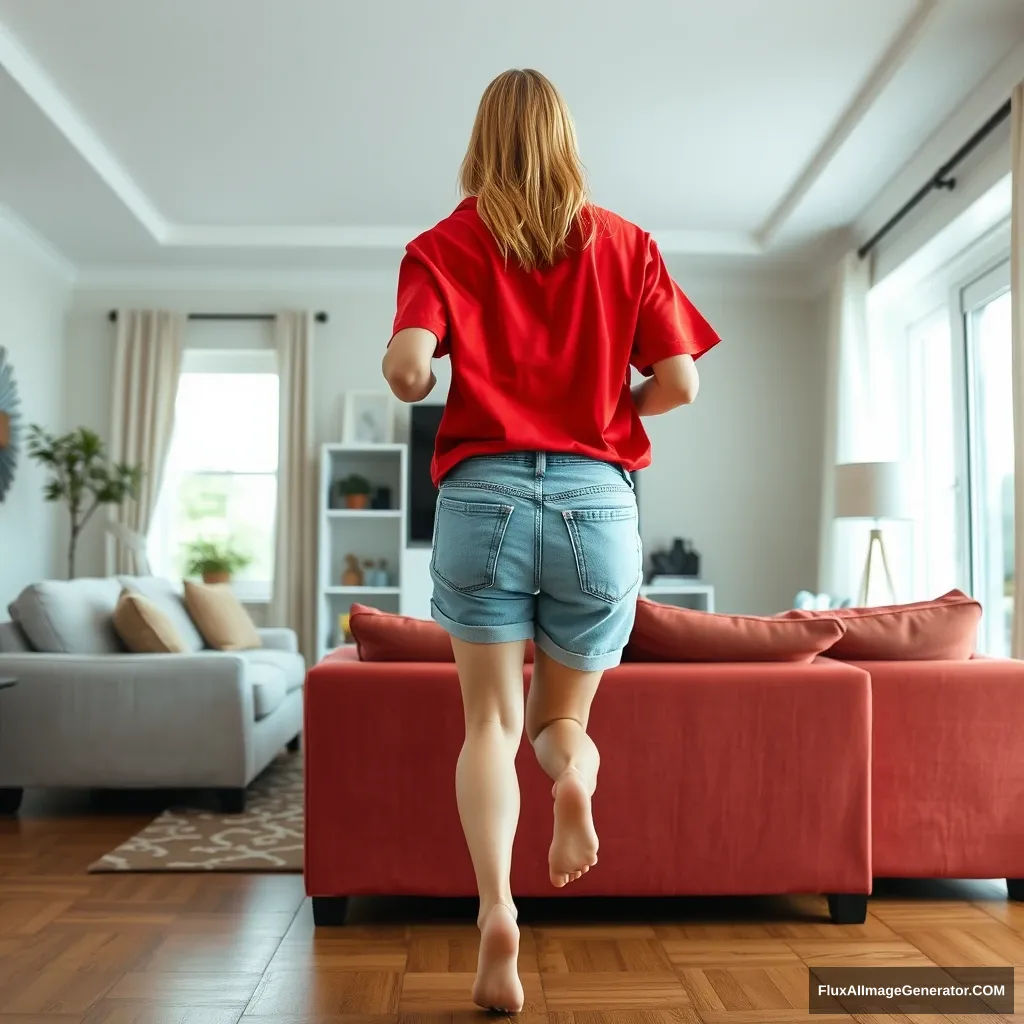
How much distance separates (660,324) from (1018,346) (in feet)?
8.18

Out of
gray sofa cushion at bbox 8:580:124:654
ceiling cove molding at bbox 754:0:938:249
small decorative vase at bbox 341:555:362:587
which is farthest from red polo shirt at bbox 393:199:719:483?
small decorative vase at bbox 341:555:362:587

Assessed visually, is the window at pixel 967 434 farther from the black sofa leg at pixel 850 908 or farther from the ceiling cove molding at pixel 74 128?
the ceiling cove molding at pixel 74 128

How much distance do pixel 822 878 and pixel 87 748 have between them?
233 centimetres

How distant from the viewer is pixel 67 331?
21.7ft

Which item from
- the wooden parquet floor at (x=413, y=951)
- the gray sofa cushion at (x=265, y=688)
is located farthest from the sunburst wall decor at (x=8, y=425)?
the wooden parquet floor at (x=413, y=951)

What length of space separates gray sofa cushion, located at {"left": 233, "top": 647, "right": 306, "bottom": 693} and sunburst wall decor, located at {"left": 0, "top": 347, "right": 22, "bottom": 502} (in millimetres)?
1831

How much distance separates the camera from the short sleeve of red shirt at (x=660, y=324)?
69.3 inches

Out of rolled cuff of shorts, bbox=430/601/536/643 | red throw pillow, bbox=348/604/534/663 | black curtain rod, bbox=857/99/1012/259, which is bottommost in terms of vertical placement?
red throw pillow, bbox=348/604/534/663

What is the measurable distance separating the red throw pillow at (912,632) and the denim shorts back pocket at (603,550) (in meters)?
0.79

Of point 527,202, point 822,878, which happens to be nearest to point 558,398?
point 527,202

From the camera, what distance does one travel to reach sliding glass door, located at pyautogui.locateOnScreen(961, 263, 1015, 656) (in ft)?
15.4

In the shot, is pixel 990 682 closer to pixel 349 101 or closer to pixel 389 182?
pixel 349 101

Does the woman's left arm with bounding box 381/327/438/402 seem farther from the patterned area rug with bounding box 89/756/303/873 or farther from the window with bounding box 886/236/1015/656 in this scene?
the window with bounding box 886/236/1015/656

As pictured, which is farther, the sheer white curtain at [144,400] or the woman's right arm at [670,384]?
the sheer white curtain at [144,400]
